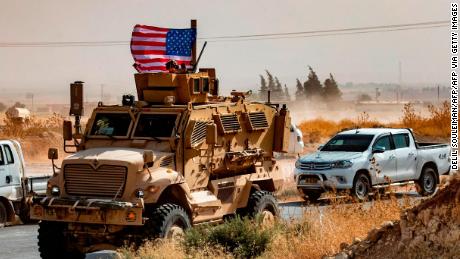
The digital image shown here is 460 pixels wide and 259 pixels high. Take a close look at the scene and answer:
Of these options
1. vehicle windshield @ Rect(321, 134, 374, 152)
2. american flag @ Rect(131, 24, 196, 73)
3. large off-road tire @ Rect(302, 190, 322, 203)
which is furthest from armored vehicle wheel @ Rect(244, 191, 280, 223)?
vehicle windshield @ Rect(321, 134, 374, 152)

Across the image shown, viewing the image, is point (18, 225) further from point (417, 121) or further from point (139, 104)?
point (417, 121)

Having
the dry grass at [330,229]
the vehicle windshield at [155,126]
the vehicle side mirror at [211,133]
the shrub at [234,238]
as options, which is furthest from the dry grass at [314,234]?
the vehicle windshield at [155,126]

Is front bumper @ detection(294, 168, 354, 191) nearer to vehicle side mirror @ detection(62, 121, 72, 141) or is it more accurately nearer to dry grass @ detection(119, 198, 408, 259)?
vehicle side mirror @ detection(62, 121, 72, 141)

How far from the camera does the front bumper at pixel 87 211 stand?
1712 cm

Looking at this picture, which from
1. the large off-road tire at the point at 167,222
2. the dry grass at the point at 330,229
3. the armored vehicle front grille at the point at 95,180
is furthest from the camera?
the armored vehicle front grille at the point at 95,180

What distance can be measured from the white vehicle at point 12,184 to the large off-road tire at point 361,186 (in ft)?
27.3

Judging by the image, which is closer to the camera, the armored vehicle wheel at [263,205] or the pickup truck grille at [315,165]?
the armored vehicle wheel at [263,205]

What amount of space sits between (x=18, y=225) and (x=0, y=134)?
119ft

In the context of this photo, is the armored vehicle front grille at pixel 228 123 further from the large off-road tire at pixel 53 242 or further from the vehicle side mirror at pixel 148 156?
the large off-road tire at pixel 53 242

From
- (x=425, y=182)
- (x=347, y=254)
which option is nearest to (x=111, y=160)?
(x=347, y=254)

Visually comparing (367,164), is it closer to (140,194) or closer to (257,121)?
(257,121)

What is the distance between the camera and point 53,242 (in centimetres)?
1802

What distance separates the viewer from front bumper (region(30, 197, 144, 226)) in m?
17.1

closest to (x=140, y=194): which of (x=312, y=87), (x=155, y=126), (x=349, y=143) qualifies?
(x=155, y=126)
